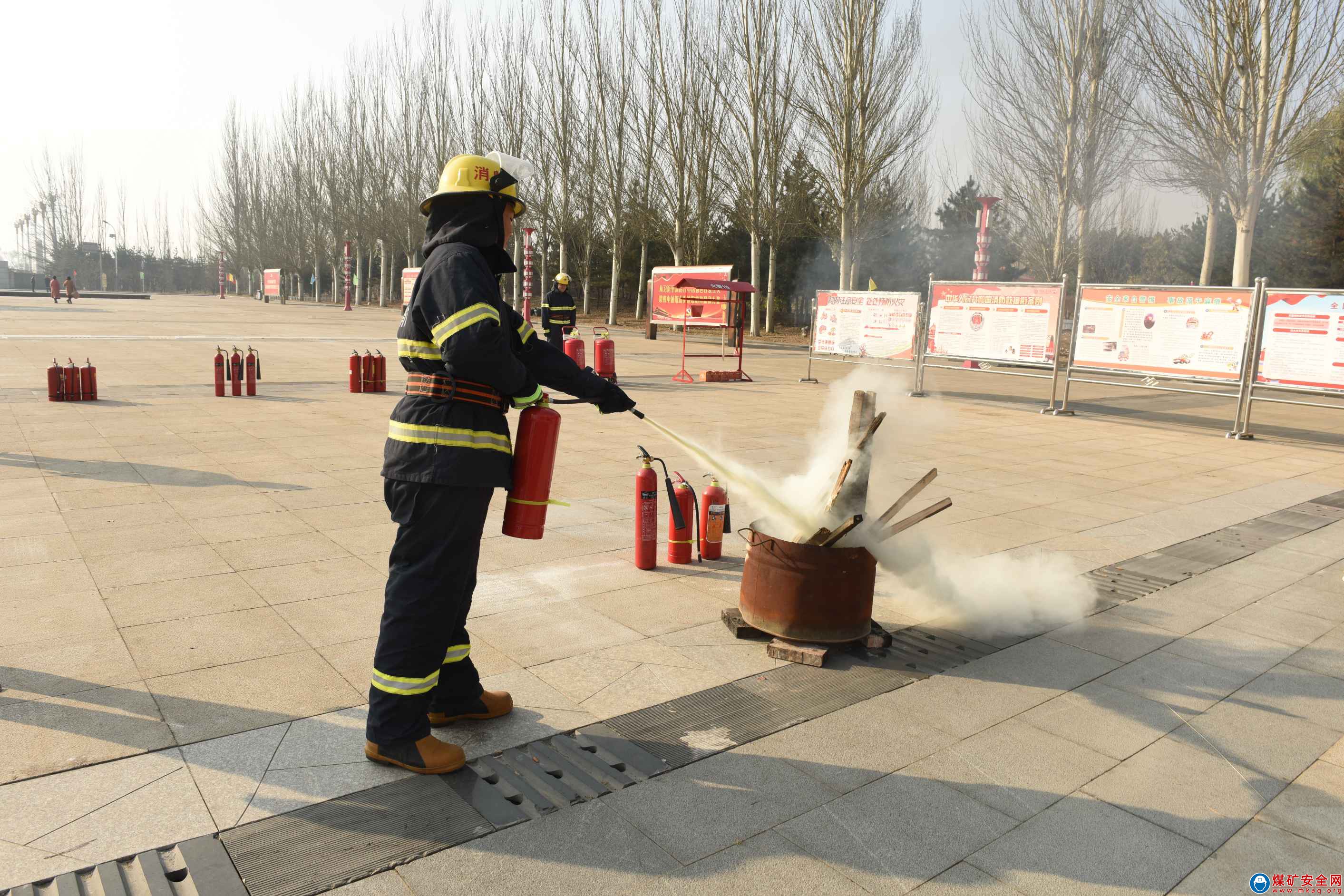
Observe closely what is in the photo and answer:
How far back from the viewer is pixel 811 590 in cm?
451

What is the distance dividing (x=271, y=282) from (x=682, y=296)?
195 ft

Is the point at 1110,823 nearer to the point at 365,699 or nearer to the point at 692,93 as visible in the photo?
the point at 365,699

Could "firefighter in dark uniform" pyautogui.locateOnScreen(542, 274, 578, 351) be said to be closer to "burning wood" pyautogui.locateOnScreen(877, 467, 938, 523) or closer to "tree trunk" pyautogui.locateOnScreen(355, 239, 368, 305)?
"burning wood" pyautogui.locateOnScreen(877, 467, 938, 523)

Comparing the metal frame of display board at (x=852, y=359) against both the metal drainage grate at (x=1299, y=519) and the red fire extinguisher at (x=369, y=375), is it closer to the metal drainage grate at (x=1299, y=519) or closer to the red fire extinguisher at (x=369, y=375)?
the red fire extinguisher at (x=369, y=375)

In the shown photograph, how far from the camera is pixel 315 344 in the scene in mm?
24656

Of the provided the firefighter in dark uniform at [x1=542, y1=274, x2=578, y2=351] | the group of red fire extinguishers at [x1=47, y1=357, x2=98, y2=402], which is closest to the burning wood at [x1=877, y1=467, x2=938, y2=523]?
the group of red fire extinguishers at [x1=47, y1=357, x2=98, y2=402]

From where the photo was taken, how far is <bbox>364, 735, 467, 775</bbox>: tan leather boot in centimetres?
333

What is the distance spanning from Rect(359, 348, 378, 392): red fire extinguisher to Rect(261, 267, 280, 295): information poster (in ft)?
207

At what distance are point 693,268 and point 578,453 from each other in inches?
722

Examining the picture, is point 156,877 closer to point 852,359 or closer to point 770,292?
point 852,359

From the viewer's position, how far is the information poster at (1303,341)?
38.5ft

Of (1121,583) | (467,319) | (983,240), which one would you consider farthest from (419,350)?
(983,240)

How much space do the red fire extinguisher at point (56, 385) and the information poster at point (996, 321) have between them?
1380 centimetres

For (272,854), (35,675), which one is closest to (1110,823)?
(272,854)
